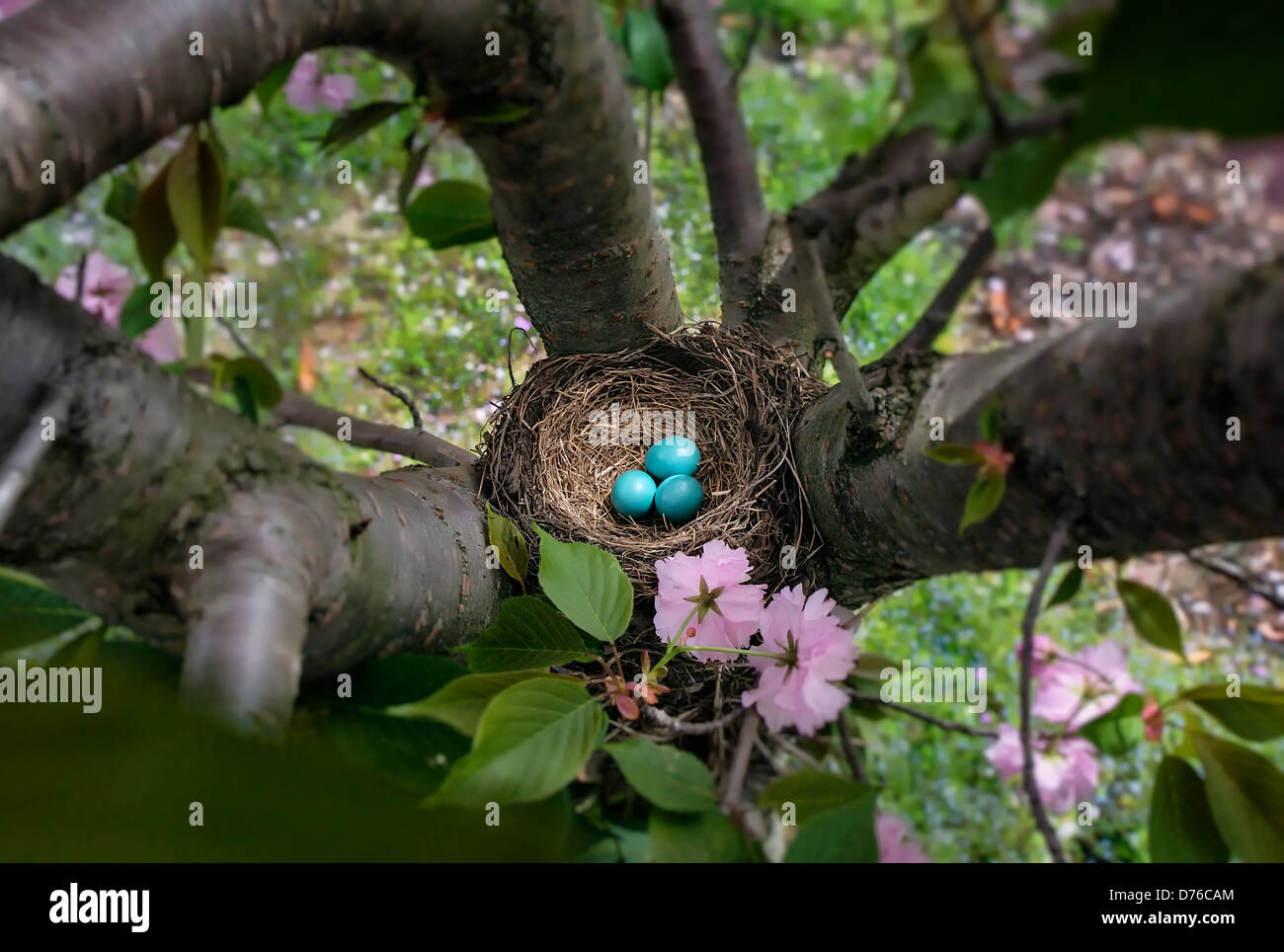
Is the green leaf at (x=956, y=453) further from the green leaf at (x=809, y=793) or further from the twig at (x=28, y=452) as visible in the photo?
the twig at (x=28, y=452)

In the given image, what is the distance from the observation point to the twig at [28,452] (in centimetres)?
34

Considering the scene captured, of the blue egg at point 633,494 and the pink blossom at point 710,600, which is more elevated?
the blue egg at point 633,494

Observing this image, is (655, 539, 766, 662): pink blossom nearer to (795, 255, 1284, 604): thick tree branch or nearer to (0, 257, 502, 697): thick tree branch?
(795, 255, 1284, 604): thick tree branch

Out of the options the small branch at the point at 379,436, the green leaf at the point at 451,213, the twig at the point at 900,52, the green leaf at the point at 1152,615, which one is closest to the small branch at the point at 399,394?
the small branch at the point at 379,436

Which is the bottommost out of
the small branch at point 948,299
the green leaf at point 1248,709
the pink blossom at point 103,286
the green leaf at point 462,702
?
the green leaf at point 1248,709

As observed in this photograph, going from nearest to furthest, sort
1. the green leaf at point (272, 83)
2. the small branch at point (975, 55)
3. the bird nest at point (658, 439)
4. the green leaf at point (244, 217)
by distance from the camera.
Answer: the small branch at point (975, 55), the green leaf at point (272, 83), the green leaf at point (244, 217), the bird nest at point (658, 439)

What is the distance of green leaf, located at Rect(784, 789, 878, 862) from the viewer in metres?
0.38

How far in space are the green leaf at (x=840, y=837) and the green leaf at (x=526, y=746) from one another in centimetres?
11

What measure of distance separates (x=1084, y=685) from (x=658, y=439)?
26.1 inches

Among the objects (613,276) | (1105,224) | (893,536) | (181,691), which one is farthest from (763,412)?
(1105,224)

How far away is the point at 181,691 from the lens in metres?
0.37

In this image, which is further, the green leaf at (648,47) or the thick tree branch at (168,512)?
the green leaf at (648,47)

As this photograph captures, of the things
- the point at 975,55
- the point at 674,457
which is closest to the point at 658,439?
the point at 674,457
